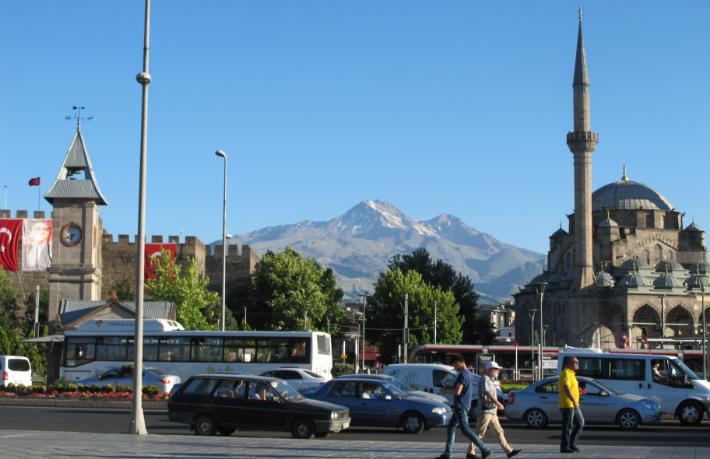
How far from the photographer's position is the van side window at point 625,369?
29766 mm

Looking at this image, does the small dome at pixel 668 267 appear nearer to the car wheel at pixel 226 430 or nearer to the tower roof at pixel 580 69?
the tower roof at pixel 580 69

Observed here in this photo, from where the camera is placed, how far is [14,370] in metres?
41.1

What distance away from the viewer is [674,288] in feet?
337

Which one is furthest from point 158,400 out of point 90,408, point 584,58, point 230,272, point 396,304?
point 584,58

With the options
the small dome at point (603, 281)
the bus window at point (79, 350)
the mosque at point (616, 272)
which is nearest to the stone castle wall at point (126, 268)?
the mosque at point (616, 272)

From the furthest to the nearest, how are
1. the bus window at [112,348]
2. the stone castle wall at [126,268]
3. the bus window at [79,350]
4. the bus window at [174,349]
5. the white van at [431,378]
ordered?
1. the stone castle wall at [126,268]
2. the bus window at [79,350]
3. the bus window at [112,348]
4. the bus window at [174,349]
5. the white van at [431,378]

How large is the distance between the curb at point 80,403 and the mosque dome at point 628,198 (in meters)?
94.1

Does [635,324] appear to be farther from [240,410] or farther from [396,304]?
[240,410]

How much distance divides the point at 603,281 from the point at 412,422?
267 ft

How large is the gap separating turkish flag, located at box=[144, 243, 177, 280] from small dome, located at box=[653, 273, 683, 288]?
48109 millimetres

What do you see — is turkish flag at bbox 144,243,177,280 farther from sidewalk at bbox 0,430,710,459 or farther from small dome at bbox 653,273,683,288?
→ sidewalk at bbox 0,430,710,459

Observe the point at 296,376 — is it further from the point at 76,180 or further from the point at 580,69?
the point at 580,69

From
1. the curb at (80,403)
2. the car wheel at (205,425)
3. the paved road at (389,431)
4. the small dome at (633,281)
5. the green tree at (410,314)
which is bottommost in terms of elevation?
the curb at (80,403)

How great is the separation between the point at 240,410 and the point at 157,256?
2543 inches
